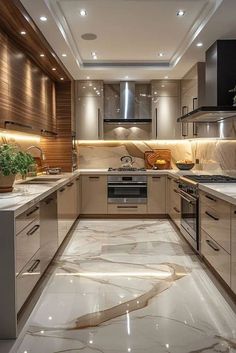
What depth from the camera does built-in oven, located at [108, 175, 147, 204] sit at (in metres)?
6.15

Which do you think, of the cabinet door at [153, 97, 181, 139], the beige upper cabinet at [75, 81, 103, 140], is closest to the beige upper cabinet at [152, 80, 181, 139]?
the cabinet door at [153, 97, 181, 139]

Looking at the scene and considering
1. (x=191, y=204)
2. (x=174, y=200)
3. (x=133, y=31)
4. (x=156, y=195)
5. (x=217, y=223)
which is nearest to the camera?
(x=217, y=223)

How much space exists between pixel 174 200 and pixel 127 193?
1037 millimetres

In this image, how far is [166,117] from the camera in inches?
252

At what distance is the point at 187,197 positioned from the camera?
166 inches

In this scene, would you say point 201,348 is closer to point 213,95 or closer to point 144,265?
point 144,265

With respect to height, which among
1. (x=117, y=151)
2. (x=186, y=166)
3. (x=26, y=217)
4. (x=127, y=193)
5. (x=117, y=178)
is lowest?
(x=127, y=193)

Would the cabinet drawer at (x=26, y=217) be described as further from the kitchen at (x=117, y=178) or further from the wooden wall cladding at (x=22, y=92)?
the wooden wall cladding at (x=22, y=92)

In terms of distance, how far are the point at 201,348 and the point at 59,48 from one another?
3576 mm

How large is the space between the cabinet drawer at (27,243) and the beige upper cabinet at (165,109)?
394cm

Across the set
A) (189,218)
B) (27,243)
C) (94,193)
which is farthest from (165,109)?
(27,243)

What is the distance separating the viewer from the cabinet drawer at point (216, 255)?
110 inches

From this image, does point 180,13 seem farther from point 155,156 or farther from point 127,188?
point 155,156

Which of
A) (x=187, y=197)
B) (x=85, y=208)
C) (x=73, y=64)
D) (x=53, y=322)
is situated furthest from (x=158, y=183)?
(x=53, y=322)
